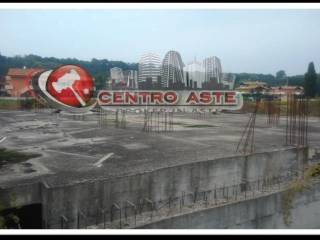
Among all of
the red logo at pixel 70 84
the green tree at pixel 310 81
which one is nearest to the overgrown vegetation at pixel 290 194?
the red logo at pixel 70 84

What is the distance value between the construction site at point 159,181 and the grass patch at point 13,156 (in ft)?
0.16

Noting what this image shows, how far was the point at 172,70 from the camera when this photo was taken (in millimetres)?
16094

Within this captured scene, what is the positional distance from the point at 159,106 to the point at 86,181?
8288mm

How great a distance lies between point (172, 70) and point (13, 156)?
302 inches

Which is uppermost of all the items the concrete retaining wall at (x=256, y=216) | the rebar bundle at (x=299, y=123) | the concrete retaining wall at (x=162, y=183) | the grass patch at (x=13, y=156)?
the rebar bundle at (x=299, y=123)

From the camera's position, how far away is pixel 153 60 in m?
15.3

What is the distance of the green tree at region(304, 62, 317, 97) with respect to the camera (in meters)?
24.4

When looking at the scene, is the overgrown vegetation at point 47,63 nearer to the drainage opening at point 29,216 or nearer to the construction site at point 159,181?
the construction site at point 159,181

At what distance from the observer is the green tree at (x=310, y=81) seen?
24438 millimetres

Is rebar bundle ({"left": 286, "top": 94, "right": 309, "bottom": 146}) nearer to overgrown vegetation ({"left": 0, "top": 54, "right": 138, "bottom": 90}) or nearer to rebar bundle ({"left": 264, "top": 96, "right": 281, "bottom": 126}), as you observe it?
rebar bundle ({"left": 264, "top": 96, "right": 281, "bottom": 126})

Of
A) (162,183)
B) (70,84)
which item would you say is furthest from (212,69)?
(162,183)

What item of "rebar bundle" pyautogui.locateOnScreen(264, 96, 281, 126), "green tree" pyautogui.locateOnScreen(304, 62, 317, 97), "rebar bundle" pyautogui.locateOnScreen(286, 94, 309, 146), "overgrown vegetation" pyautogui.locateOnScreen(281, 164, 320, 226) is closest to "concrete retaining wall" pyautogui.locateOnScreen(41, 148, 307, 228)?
"overgrown vegetation" pyautogui.locateOnScreen(281, 164, 320, 226)
